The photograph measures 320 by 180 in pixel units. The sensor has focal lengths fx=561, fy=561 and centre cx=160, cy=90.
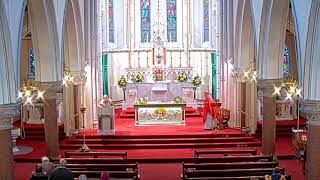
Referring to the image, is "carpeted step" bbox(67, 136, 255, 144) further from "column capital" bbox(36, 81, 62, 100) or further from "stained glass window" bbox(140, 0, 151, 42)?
"stained glass window" bbox(140, 0, 151, 42)

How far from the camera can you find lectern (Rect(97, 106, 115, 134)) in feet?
71.1

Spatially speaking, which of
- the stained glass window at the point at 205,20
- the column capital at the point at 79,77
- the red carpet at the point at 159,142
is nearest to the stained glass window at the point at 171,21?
the stained glass window at the point at 205,20

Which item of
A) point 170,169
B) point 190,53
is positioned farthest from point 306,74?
point 190,53

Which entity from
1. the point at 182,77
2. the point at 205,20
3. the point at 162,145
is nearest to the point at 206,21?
the point at 205,20

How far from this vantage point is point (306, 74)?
13.2 m

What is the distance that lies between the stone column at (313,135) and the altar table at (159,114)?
1131cm

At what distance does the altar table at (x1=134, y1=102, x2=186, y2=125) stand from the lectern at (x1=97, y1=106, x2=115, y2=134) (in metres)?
2.59

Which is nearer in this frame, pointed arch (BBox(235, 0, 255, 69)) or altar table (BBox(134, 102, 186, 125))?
pointed arch (BBox(235, 0, 255, 69))

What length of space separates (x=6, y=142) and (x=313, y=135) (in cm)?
713

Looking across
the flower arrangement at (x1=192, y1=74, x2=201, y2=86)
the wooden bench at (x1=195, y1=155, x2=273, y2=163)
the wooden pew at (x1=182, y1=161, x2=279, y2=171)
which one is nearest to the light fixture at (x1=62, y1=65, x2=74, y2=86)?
the wooden bench at (x1=195, y1=155, x2=273, y2=163)

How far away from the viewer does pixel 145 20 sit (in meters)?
31.8

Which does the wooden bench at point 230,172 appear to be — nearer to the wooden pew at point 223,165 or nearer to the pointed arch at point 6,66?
the wooden pew at point 223,165

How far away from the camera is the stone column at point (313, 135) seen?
13.0 meters

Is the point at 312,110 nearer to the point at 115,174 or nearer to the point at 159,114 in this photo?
the point at 115,174
